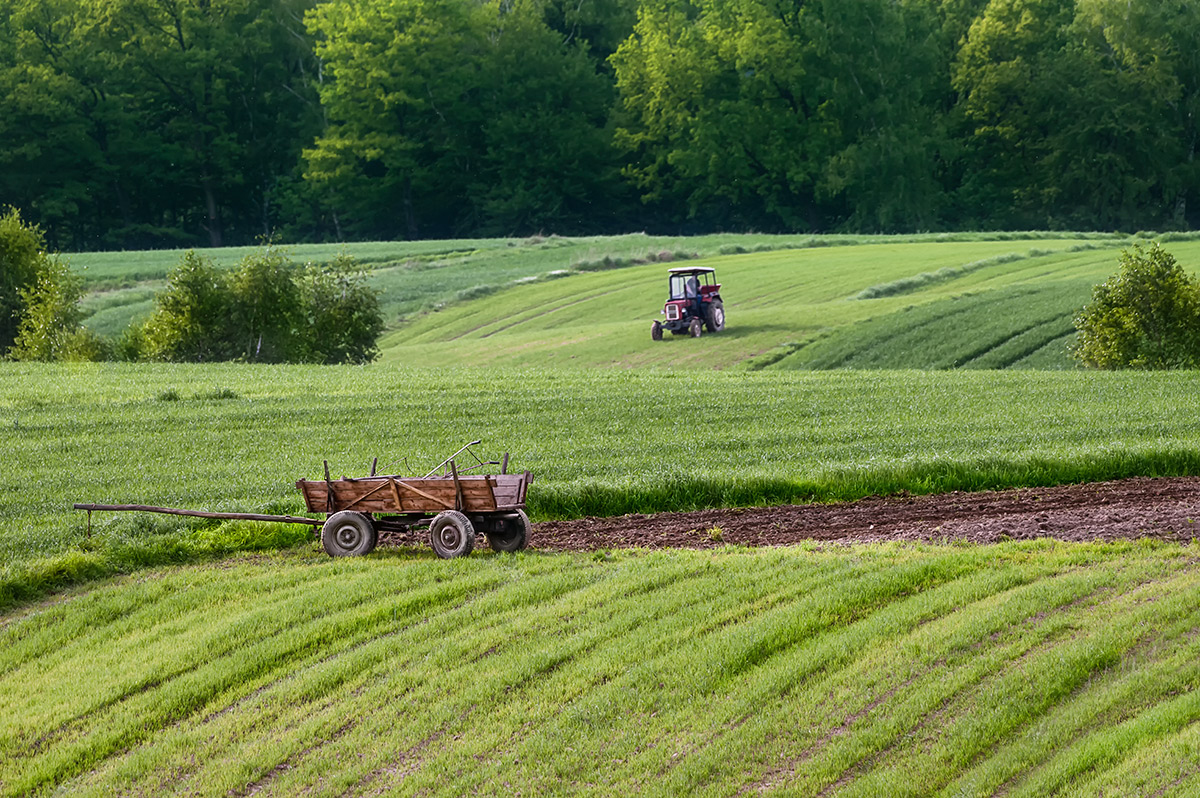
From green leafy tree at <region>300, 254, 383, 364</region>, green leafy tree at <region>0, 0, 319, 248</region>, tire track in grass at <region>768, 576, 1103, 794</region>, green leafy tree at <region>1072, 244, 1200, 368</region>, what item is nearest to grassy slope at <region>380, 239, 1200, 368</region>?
green leafy tree at <region>300, 254, 383, 364</region>

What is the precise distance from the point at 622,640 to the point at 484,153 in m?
92.2

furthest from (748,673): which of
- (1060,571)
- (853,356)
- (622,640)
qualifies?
(853,356)

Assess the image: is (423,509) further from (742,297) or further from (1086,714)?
(742,297)

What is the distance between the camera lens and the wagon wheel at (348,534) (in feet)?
43.5

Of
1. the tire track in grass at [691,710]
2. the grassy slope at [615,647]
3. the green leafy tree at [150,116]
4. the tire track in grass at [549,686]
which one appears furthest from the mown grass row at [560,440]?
the green leafy tree at [150,116]

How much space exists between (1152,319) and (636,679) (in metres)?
24.2

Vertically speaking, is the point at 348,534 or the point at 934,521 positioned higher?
the point at 348,534

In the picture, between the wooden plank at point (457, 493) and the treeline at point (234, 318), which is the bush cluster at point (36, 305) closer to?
the treeline at point (234, 318)

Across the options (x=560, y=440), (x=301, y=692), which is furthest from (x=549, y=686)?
(x=560, y=440)

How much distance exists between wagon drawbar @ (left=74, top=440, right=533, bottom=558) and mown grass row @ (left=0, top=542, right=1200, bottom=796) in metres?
0.70

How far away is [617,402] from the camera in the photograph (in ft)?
78.0

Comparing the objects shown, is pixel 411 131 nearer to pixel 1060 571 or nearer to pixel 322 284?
pixel 322 284

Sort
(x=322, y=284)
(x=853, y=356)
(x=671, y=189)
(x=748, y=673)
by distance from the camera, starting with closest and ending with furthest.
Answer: (x=748, y=673)
(x=853, y=356)
(x=322, y=284)
(x=671, y=189)

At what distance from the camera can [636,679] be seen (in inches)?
368
